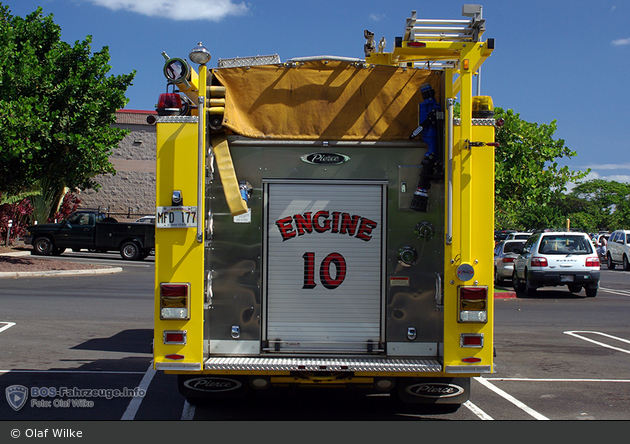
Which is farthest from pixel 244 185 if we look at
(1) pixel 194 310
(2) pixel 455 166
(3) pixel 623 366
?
(3) pixel 623 366

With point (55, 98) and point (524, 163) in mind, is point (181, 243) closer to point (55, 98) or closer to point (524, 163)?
point (524, 163)

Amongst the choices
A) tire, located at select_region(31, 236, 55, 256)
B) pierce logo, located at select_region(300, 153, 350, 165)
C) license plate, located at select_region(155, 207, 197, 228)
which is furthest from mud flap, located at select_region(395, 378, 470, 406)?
tire, located at select_region(31, 236, 55, 256)

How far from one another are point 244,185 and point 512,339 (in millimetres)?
6861

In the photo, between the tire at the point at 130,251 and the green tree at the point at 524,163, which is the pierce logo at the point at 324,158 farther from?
the tire at the point at 130,251

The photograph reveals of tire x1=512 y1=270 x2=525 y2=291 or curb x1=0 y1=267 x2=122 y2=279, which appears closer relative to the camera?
tire x1=512 y1=270 x2=525 y2=291

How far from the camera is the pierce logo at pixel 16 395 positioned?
231 inches

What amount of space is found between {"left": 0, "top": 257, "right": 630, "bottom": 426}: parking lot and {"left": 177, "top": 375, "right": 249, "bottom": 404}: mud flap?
0.33 metres

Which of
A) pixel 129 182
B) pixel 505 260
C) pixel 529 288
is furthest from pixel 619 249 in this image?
pixel 129 182

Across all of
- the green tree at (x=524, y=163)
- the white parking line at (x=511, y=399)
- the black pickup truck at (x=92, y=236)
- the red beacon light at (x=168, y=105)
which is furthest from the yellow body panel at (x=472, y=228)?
the black pickup truck at (x=92, y=236)

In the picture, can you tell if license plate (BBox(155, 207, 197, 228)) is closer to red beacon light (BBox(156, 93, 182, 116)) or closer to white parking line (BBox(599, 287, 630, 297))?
red beacon light (BBox(156, 93, 182, 116))

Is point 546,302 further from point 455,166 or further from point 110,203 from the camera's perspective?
point 110,203

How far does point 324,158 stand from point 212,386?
2260mm

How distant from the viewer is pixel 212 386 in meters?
5.21

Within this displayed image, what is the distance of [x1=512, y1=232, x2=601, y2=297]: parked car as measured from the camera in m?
16.0
